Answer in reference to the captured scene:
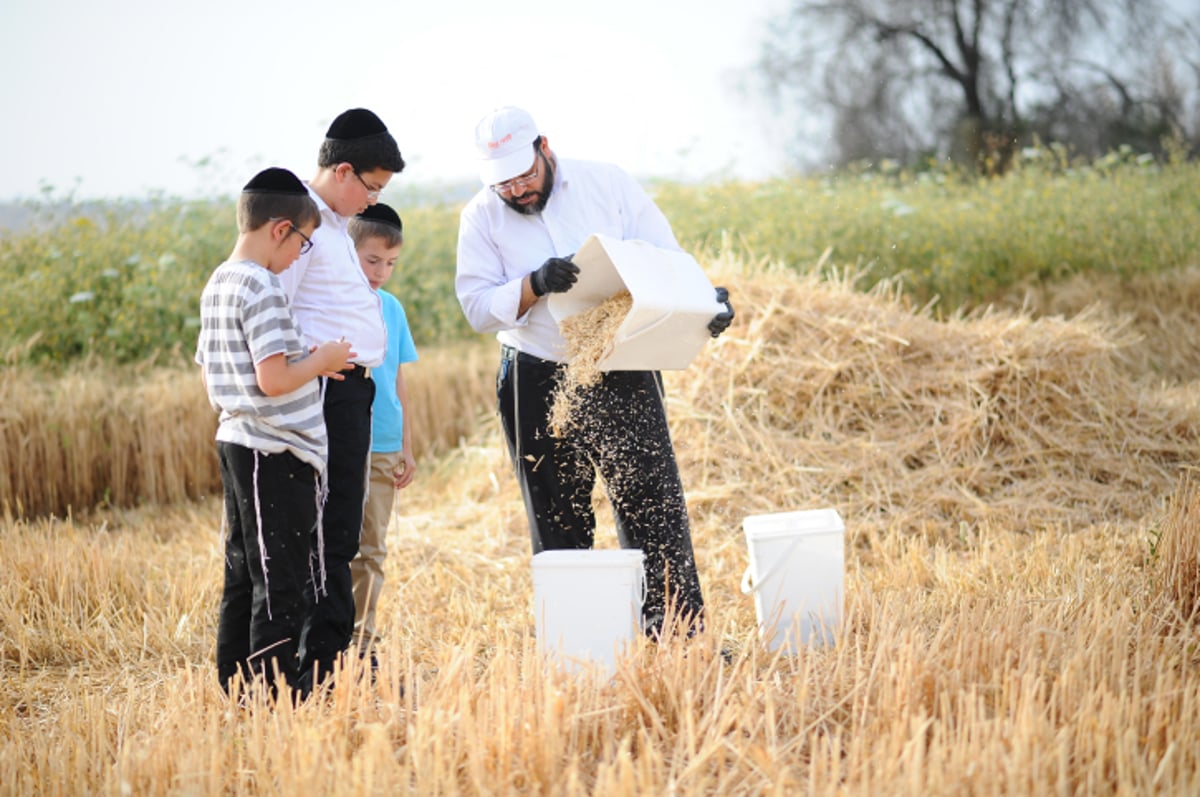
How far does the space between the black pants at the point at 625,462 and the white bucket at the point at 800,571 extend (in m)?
0.21

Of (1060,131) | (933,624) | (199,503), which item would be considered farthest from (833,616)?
(1060,131)

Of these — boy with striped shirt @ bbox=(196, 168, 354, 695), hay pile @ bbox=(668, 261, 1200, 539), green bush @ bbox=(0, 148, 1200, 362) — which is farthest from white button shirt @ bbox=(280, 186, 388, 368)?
green bush @ bbox=(0, 148, 1200, 362)

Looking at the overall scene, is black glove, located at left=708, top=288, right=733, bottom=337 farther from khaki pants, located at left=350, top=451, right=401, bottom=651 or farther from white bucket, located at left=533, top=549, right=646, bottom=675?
khaki pants, located at left=350, top=451, right=401, bottom=651

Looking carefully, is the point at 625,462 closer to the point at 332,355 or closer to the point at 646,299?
the point at 646,299

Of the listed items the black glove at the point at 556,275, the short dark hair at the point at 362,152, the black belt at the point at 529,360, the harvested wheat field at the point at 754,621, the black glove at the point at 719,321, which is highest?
the short dark hair at the point at 362,152

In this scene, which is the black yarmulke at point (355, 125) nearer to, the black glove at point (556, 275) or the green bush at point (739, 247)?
the black glove at point (556, 275)

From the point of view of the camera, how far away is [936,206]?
10.7 meters

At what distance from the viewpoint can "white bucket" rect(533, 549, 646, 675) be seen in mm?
3178

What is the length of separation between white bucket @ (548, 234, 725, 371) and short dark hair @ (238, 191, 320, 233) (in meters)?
0.80

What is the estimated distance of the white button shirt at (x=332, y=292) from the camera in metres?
3.16

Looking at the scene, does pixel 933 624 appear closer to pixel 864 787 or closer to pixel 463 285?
pixel 864 787

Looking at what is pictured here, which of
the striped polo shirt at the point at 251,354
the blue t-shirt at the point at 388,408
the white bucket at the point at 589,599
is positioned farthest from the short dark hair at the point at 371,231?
the white bucket at the point at 589,599

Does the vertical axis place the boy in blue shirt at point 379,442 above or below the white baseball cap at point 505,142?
below

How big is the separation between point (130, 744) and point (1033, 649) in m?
2.17
